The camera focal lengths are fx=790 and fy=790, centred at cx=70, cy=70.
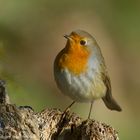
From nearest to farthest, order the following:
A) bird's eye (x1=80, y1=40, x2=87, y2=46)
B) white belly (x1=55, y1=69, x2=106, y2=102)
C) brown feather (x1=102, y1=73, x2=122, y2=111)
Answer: white belly (x1=55, y1=69, x2=106, y2=102), bird's eye (x1=80, y1=40, x2=87, y2=46), brown feather (x1=102, y1=73, x2=122, y2=111)

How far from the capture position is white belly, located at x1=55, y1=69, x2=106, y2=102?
275 inches

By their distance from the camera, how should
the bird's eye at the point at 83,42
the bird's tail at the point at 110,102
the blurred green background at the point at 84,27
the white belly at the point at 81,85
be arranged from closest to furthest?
the white belly at the point at 81,85, the bird's eye at the point at 83,42, the bird's tail at the point at 110,102, the blurred green background at the point at 84,27

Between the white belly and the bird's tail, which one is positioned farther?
the bird's tail

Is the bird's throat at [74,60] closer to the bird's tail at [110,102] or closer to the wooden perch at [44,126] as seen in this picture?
the bird's tail at [110,102]

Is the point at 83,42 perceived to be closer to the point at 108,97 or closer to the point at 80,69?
the point at 80,69

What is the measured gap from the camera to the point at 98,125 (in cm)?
568

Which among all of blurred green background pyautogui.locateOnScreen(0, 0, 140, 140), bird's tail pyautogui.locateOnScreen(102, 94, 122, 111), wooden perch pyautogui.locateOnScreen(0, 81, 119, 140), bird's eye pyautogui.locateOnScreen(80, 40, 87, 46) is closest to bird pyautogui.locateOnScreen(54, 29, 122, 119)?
bird's eye pyautogui.locateOnScreen(80, 40, 87, 46)

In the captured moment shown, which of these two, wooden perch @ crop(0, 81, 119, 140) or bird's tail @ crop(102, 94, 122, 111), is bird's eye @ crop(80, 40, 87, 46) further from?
wooden perch @ crop(0, 81, 119, 140)

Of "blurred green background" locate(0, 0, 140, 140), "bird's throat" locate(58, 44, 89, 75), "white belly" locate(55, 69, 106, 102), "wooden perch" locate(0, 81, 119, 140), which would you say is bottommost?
"wooden perch" locate(0, 81, 119, 140)

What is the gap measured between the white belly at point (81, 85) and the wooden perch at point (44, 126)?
99 centimetres

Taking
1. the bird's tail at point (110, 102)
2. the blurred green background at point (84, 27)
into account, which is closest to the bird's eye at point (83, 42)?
the bird's tail at point (110, 102)

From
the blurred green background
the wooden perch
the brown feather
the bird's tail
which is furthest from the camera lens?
the blurred green background

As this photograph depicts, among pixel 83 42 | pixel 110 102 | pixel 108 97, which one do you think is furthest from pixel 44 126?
pixel 110 102

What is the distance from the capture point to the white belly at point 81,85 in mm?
6984
